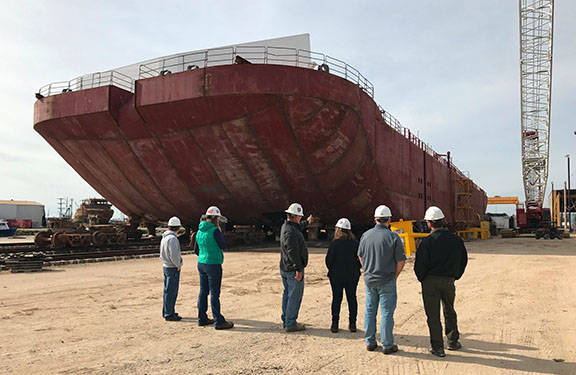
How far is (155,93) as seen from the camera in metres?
17.4

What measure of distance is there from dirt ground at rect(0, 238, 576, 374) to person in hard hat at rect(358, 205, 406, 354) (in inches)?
9.1

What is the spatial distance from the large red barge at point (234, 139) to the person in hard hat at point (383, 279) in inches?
499

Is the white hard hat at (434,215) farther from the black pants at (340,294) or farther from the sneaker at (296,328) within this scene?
the sneaker at (296,328)

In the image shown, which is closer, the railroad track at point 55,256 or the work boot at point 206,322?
the work boot at point 206,322

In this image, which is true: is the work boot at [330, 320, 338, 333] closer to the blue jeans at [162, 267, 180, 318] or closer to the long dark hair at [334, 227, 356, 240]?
the long dark hair at [334, 227, 356, 240]

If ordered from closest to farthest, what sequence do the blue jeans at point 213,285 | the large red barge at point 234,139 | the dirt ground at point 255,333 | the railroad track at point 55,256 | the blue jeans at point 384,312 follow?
the dirt ground at point 255,333 → the blue jeans at point 384,312 → the blue jeans at point 213,285 → the railroad track at point 55,256 → the large red barge at point 234,139

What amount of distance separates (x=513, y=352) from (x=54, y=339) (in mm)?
5940

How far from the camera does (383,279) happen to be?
4.81 m

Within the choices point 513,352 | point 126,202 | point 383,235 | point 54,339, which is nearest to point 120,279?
point 54,339

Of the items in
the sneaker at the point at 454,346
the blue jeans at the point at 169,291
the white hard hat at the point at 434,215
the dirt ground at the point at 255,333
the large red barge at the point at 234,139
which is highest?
the large red barge at the point at 234,139

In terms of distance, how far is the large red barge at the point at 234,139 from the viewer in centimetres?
1691

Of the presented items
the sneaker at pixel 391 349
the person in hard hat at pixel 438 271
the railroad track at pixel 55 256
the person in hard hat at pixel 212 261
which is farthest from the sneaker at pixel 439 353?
the railroad track at pixel 55 256

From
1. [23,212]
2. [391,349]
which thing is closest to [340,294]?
[391,349]

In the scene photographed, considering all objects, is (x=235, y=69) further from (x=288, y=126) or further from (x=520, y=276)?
(x=520, y=276)
